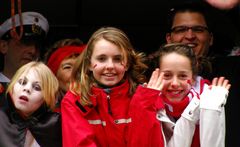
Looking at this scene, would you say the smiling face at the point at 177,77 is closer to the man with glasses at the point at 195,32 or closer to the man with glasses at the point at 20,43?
the man with glasses at the point at 195,32

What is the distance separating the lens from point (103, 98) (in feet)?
8.01

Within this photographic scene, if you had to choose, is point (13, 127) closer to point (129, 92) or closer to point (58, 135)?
point (58, 135)

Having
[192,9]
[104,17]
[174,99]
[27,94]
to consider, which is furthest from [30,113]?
[104,17]

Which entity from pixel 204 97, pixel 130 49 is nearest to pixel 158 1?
pixel 130 49

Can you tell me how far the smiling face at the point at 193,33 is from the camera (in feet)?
9.18

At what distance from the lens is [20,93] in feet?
8.04

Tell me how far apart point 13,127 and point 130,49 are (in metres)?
0.68

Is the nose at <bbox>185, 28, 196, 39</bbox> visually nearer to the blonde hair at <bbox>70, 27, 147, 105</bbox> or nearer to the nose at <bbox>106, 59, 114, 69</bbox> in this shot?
the blonde hair at <bbox>70, 27, 147, 105</bbox>

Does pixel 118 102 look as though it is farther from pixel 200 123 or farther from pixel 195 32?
pixel 195 32

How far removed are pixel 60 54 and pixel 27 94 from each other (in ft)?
1.83

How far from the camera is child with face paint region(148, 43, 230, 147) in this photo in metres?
2.28

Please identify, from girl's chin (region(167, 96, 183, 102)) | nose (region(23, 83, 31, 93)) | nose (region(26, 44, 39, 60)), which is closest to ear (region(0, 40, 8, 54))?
Answer: nose (region(26, 44, 39, 60))

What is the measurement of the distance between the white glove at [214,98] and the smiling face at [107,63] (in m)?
0.41

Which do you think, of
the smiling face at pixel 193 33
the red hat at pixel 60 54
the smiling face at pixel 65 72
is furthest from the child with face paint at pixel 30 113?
the smiling face at pixel 193 33
